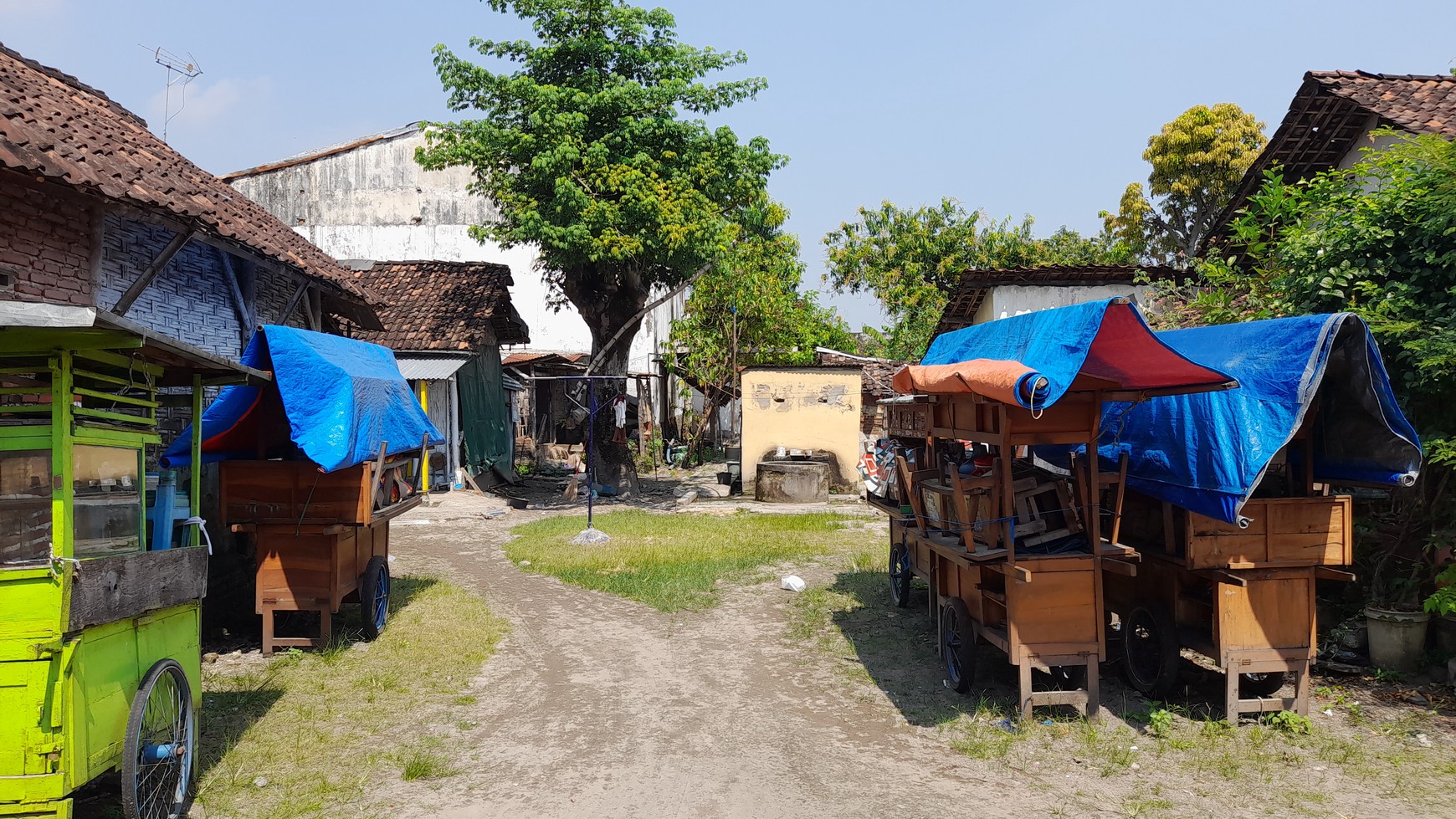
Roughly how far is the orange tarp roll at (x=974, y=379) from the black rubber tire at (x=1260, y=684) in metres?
2.83

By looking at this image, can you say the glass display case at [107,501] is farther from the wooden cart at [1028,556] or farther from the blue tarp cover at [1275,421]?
the blue tarp cover at [1275,421]

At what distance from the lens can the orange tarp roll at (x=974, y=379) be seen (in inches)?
223

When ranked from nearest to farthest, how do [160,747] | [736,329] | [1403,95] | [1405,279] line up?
[160,747], [1405,279], [1403,95], [736,329]

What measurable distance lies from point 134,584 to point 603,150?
14.1 meters

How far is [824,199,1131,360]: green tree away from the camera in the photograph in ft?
108

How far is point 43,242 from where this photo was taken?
26.0 feet

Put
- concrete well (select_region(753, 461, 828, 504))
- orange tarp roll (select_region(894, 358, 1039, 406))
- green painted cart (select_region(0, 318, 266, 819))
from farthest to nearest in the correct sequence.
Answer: concrete well (select_region(753, 461, 828, 504))
orange tarp roll (select_region(894, 358, 1039, 406))
green painted cart (select_region(0, 318, 266, 819))

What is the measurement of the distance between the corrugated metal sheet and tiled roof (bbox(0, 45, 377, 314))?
222 inches

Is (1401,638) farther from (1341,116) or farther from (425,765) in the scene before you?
(1341,116)

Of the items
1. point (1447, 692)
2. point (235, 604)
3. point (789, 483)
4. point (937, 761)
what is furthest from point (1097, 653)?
point (789, 483)

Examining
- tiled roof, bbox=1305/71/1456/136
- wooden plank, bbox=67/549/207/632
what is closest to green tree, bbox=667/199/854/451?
tiled roof, bbox=1305/71/1456/136

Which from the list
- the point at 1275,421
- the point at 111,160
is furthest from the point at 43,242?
the point at 1275,421

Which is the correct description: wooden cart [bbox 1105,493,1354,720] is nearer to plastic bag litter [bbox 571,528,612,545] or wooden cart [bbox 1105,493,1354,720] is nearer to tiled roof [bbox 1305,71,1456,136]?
Answer: tiled roof [bbox 1305,71,1456,136]

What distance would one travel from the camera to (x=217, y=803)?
4.98 meters
